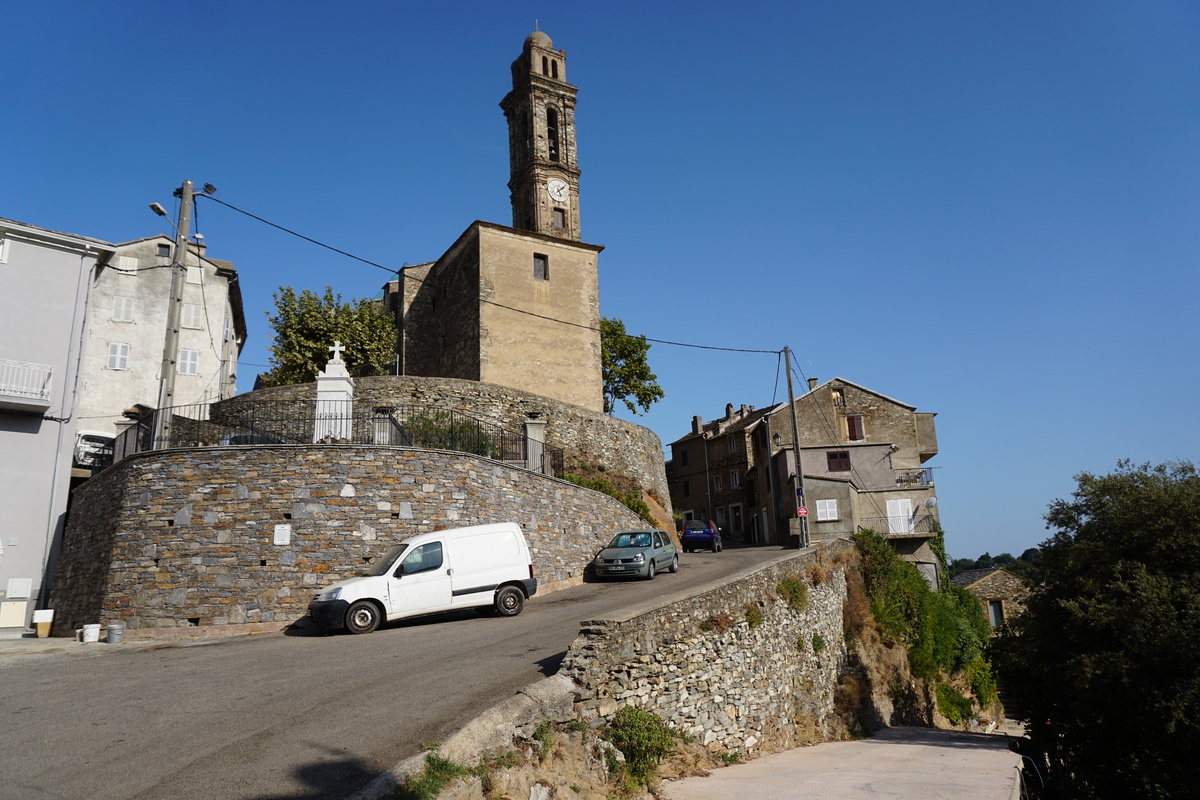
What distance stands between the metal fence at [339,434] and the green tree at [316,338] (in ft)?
32.0

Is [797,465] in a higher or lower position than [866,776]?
higher

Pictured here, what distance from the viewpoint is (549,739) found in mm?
7230

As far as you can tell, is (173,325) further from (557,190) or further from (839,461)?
(839,461)

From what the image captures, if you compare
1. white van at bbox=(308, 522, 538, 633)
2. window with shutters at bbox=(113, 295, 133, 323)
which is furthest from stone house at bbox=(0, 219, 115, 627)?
white van at bbox=(308, 522, 538, 633)

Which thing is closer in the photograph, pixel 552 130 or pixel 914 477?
pixel 914 477

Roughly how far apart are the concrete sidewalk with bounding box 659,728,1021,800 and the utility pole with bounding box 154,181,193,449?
1260cm

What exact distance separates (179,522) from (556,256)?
23470mm

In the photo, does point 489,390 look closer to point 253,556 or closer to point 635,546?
point 635,546

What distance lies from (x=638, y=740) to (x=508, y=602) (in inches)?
236

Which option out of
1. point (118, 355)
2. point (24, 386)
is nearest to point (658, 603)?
point (24, 386)

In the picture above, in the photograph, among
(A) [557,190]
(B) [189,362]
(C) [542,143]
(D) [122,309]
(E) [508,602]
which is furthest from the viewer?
(C) [542,143]

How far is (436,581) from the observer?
519 inches

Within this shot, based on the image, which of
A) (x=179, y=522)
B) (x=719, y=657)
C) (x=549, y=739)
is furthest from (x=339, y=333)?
(x=549, y=739)

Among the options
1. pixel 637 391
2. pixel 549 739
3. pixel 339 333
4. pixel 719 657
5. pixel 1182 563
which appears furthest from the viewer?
pixel 637 391
